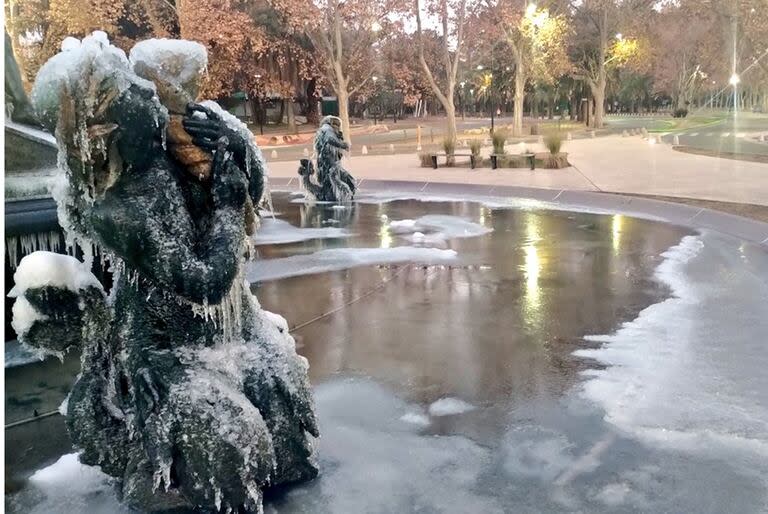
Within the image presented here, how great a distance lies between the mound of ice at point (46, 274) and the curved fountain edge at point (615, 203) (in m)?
8.66

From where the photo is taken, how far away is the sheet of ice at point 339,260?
819cm

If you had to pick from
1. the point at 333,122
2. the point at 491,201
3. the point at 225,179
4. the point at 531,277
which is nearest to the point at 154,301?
the point at 225,179

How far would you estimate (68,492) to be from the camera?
3363 millimetres

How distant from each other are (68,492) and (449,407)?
210cm

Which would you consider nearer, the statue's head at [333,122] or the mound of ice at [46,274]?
the mound of ice at [46,274]

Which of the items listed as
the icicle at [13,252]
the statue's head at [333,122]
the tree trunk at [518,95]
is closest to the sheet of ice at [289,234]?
the statue's head at [333,122]

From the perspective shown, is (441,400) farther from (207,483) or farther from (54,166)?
(54,166)

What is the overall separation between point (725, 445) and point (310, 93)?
Result: 51165mm

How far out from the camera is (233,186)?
2852 millimetres

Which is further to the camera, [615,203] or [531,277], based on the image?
[615,203]

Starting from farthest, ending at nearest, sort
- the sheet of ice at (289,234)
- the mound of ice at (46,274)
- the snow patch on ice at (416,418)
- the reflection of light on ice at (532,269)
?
the sheet of ice at (289,234)
the reflection of light on ice at (532,269)
the snow patch on ice at (416,418)
the mound of ice at (46,274)

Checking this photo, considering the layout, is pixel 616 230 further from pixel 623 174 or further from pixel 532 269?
pixel 623 174

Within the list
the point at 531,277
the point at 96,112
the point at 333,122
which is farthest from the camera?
the point at 333,122

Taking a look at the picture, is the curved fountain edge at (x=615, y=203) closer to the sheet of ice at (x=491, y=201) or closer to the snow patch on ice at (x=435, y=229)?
the sheet of ice at (x=491, y=201)
